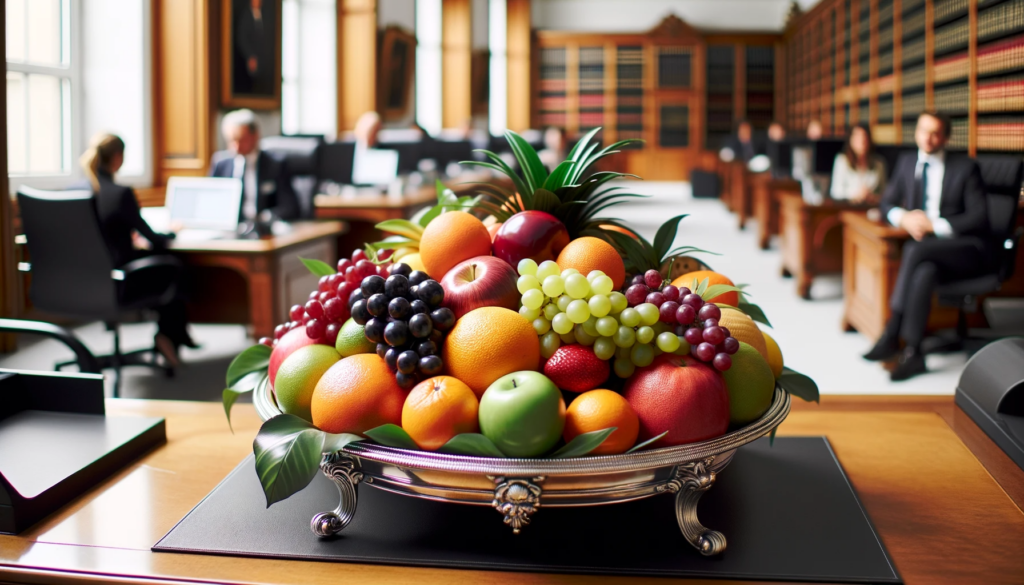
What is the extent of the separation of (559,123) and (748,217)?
7.67 meters

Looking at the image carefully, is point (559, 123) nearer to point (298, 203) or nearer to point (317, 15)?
point (317, 15)

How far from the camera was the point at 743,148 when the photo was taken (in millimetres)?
12922

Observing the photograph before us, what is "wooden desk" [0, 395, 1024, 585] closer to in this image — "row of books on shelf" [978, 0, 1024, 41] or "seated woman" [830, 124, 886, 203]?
"seated woman" [830, 124, 886, 203]

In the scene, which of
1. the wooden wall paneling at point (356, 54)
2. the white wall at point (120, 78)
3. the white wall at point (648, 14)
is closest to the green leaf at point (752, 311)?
the white wall at point (120, 78)

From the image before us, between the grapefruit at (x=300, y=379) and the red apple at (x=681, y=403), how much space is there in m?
0.31

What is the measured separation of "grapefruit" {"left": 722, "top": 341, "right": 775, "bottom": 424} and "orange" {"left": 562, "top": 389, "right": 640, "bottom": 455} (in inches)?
4.7

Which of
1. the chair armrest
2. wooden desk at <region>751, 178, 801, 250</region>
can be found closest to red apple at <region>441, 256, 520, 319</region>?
the chair armrest

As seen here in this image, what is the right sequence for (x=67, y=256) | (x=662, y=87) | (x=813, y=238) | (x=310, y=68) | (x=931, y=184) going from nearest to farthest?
(x=67, y=256), (x=931, y=184), (x=813, y=238), (x=310, y=68), (x=662, y=87)

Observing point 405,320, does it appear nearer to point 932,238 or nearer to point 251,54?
point 932,238

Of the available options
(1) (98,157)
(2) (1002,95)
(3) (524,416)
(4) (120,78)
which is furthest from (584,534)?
(2) (1002,95)

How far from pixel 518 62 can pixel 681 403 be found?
17303 millimetres

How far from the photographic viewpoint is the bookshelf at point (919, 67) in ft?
21.4

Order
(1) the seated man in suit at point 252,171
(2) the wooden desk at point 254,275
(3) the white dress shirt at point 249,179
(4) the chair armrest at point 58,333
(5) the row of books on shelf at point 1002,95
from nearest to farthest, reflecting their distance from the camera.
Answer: (4) the chair armrest at point 58,333, (2) the wooden desk at point 254,275, (1) the seated man in suit at point 252,171, (3) the white dress shirt at point 249,179, (5) the row of books on shelf at point 1002,95

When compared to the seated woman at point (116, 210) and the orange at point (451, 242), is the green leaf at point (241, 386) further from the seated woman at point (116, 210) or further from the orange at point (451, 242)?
the seated woman at point (116, 210)
